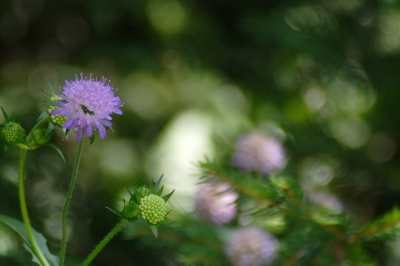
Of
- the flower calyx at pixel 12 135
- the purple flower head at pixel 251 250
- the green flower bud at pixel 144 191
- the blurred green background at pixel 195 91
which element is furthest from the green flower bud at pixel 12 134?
the blurred green background at pixel 195 91

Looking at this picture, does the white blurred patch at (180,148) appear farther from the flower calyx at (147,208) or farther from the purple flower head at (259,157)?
the flower calyx at (147,208)

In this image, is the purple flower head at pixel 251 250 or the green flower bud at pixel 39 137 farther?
the purple flower head at pixel 251 250

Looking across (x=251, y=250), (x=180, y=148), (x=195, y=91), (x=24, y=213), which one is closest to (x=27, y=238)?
(x=24, y=213)

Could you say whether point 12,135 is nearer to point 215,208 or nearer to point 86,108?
point 86,108

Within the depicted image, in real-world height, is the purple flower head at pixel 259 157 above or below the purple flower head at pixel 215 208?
above

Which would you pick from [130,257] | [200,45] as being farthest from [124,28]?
[130,257]

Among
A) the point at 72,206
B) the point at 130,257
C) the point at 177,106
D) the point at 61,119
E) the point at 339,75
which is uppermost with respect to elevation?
the point at 177,106

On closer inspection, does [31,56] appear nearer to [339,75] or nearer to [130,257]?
[130,257]

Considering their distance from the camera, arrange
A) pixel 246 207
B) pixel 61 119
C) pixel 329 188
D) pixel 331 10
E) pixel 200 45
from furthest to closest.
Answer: pixel 200 45, pixel 331 10, pixel 329 188, pixel 246 207, pixel 61 119
